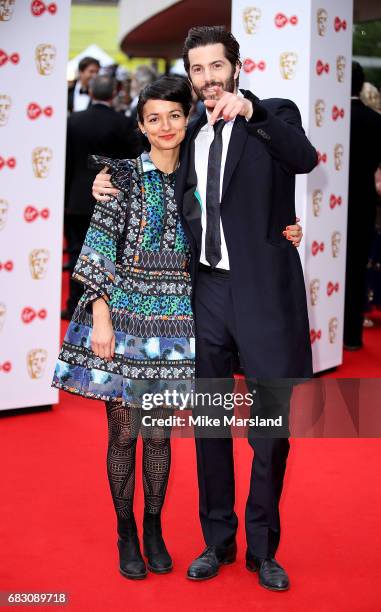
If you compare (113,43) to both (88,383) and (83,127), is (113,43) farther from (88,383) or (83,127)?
(88,383)

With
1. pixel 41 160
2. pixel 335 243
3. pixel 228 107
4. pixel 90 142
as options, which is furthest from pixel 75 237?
pixel 228 107

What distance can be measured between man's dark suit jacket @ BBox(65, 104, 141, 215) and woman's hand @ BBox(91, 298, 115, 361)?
393 cm

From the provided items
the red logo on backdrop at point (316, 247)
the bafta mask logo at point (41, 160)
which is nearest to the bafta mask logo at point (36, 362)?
the bafta mask logo at point (41, 160)

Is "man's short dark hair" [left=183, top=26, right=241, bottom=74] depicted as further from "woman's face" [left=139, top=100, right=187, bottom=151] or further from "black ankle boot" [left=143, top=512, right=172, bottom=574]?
"black ankle boot" [left=143, top=512, right=172, bottom=574]

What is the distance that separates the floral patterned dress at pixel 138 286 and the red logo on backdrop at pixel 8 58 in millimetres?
1842

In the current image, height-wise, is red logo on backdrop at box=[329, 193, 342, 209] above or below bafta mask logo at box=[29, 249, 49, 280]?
above

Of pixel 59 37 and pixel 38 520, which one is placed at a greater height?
pixel 59 37

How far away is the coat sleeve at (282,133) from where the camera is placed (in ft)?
8.31

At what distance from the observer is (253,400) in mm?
2844

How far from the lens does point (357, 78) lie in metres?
6.20

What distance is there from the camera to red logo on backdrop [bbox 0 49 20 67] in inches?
175

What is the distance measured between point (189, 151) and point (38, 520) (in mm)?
1485

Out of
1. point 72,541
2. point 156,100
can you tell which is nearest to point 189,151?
point 156,100

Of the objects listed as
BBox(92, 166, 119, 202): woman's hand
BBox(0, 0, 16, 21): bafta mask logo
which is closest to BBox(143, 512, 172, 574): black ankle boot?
BBox(92, 166, 119, 202): woman's hand
